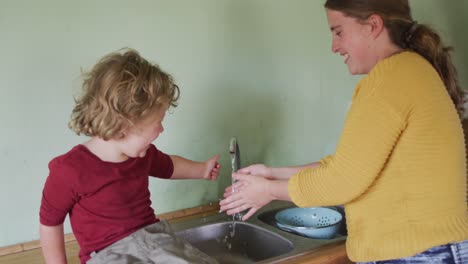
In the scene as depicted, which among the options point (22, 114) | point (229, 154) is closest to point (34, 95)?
point (22, 114)

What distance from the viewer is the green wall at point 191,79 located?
4.27 ft

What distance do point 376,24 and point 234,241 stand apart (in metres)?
0.82

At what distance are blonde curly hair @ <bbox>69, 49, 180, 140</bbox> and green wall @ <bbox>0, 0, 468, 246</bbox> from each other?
314 millimetres

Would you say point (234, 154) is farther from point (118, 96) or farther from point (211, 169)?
point (118, 96)

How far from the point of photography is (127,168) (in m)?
1.13

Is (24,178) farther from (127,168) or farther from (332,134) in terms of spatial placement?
(332,134)

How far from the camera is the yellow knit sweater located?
3.08 ft

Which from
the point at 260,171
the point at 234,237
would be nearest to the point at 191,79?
the point at 260,171

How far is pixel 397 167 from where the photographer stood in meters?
0.96

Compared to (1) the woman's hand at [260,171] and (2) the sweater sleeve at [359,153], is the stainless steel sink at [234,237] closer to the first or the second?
(1) the woman's hand at [260,171]

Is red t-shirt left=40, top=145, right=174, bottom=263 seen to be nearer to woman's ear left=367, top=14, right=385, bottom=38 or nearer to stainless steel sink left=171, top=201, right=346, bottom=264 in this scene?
stainless steel sink left=171, top=201, right=346, bottom=264

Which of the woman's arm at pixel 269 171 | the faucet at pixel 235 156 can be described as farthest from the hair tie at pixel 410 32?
the faucet at pixel 235 156

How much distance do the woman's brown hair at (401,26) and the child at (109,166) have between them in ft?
1.43

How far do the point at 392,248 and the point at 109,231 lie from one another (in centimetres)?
61
